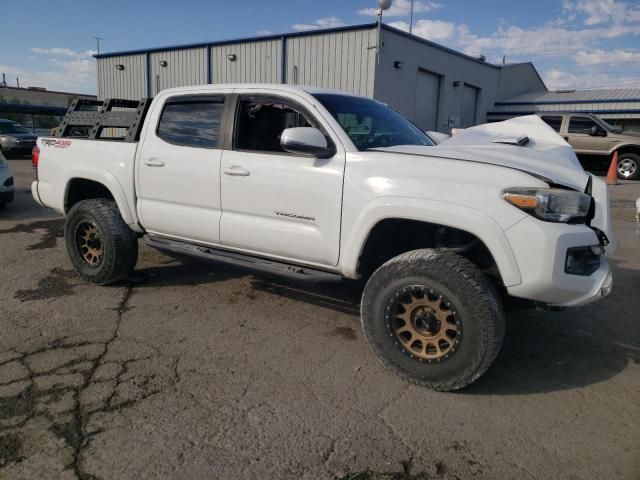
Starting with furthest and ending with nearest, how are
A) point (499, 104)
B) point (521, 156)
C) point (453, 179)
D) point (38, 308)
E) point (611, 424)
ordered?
point (499, 104), point (38, 308), point (521, 156), point (453, 179), point (611, 424)

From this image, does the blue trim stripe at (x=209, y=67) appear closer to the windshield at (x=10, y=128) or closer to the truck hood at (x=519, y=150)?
the windshield at (x=10, y=128)

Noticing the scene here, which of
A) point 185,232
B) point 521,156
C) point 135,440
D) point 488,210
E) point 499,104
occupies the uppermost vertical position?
point 499,104

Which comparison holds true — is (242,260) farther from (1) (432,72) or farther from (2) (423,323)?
(1) (432,72)

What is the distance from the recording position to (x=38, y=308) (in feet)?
14.5

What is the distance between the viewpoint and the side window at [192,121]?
14.1 ft

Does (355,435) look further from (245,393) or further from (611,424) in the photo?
(611,424)

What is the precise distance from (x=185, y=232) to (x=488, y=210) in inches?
103

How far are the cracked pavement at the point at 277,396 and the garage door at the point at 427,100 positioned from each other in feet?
50.7

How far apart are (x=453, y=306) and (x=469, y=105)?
2266 cm

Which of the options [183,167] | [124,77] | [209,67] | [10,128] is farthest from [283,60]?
[183,167]

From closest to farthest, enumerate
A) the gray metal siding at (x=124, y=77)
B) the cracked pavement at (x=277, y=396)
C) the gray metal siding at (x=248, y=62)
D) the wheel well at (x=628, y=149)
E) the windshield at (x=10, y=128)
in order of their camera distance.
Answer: the cracked pavement at (x=277, y=396)
the wheel well at (x=628, y=149)
the gray metal siding at (x=248, y=62)
the windshield at (x=10, y=128)
the gray metal siding at (x=124, y=77)

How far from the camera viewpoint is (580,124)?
16188 mm

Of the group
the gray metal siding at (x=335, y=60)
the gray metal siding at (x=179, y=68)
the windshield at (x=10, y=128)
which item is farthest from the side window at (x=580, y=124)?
the windshield at (x=10, y=128)

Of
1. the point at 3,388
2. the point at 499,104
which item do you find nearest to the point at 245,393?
the point at 3,388
